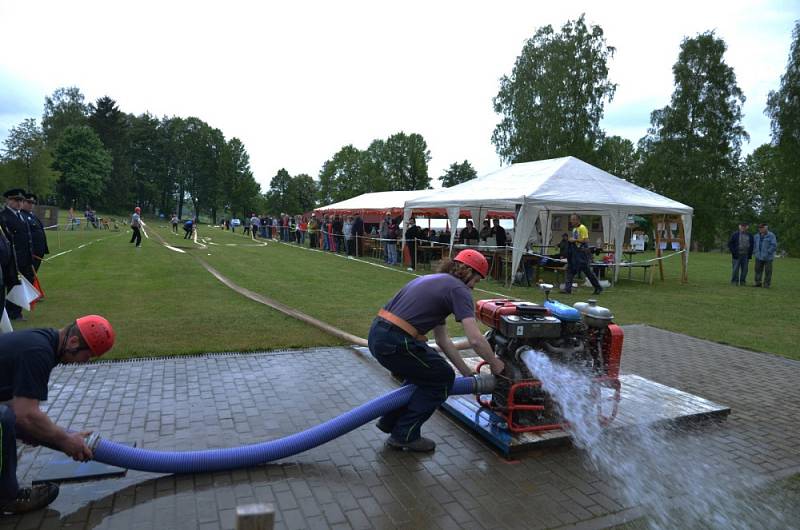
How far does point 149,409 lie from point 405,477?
2.58 m

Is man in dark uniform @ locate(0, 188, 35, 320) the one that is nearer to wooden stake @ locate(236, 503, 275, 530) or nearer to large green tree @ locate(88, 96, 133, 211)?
wooden stake @ locate(236, 503, 275, 530)

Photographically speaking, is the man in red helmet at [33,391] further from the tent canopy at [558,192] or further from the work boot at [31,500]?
the tent canopy at [558,192]

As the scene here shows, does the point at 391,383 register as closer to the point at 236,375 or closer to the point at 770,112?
the point at 236,375

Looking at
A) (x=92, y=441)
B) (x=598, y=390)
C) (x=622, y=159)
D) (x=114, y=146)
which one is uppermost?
(x=114, y=146)

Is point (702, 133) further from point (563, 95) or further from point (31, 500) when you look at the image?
point (31, 500)

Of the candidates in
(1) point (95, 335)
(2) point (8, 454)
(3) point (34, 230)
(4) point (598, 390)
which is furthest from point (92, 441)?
(3) point (34, 230)

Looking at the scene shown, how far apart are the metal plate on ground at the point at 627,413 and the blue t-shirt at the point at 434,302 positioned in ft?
3.57

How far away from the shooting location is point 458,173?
88.8 meters

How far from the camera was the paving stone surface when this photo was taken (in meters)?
3.19

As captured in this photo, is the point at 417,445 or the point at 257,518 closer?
the point at 257,518

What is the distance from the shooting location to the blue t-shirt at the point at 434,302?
382cm

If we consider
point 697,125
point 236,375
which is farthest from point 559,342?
point 697,125

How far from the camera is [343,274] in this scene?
630 inches

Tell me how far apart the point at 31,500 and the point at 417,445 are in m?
2.57
